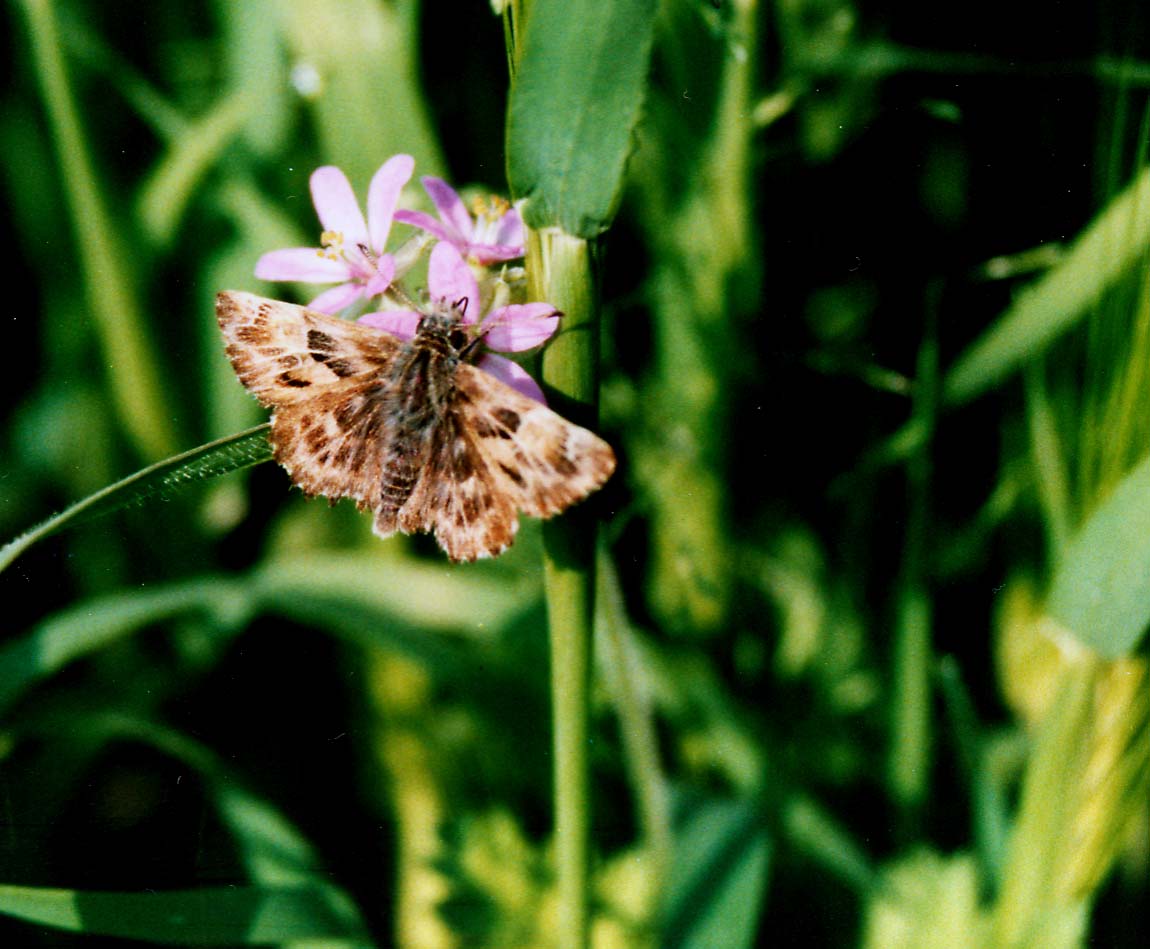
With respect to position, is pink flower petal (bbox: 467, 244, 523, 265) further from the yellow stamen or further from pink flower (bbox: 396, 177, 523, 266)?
the yellow stamen

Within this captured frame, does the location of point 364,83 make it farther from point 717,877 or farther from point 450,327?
point 717,877

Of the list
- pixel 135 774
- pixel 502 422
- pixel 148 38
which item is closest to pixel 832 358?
pixel 502 422

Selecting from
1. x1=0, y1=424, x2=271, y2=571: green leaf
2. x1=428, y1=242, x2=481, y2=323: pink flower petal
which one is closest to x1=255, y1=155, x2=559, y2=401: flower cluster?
x1=428, y1=242, x2=481, y2=323: pink flower petal

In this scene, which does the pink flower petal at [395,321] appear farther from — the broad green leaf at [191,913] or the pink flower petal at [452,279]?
the broad green leaf at [191,913]

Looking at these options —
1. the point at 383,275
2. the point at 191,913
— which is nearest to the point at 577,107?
the point at 383,275

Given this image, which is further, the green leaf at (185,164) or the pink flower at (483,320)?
the green leaf at (185,164)

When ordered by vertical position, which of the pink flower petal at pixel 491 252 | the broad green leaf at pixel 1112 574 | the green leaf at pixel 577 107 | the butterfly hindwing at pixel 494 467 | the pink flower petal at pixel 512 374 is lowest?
the broad green leaf at pixel 1112 574

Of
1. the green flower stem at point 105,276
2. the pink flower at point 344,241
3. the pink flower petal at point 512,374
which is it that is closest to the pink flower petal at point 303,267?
the pink flower at point 344,241
